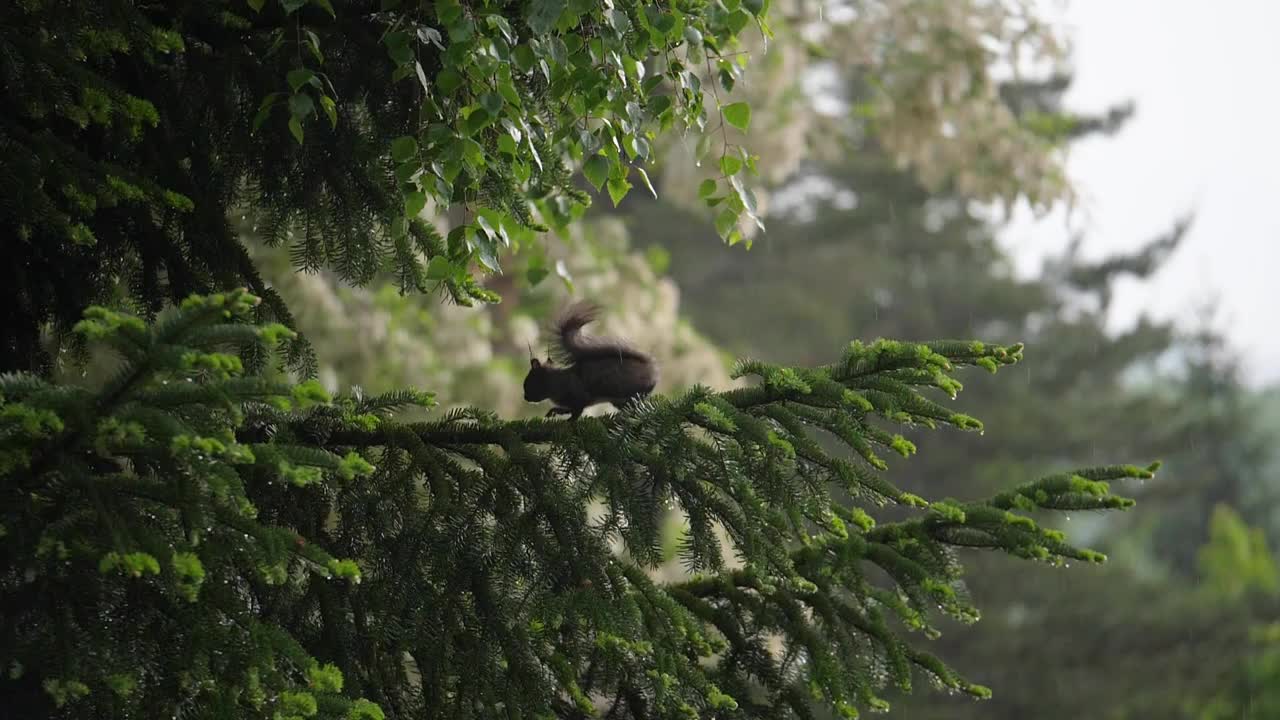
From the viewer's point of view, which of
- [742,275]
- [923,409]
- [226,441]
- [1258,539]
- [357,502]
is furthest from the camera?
[742,275]

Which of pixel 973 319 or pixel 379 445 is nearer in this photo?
pixel 379 445

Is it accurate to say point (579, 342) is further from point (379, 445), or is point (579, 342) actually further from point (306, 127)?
point (306, 127)

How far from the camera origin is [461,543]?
2.48 meters

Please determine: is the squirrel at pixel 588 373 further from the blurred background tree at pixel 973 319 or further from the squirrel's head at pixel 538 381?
the blurred background tree at pixel 973 319

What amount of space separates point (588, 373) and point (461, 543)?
573 millimetres

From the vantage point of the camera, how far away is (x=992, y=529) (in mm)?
2580

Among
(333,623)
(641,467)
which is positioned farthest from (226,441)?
(641,467)

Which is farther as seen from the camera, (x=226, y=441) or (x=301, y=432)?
(x=301, y=432)

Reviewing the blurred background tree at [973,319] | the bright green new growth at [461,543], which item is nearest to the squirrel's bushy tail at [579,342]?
the bright green new growth at [461,543]

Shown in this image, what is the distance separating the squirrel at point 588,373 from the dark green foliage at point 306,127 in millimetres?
231

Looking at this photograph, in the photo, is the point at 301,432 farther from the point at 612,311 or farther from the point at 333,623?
the point at 612,311

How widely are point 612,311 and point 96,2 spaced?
6186 mm

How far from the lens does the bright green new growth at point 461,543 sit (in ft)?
6.15

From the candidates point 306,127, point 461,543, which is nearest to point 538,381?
point 461,543
